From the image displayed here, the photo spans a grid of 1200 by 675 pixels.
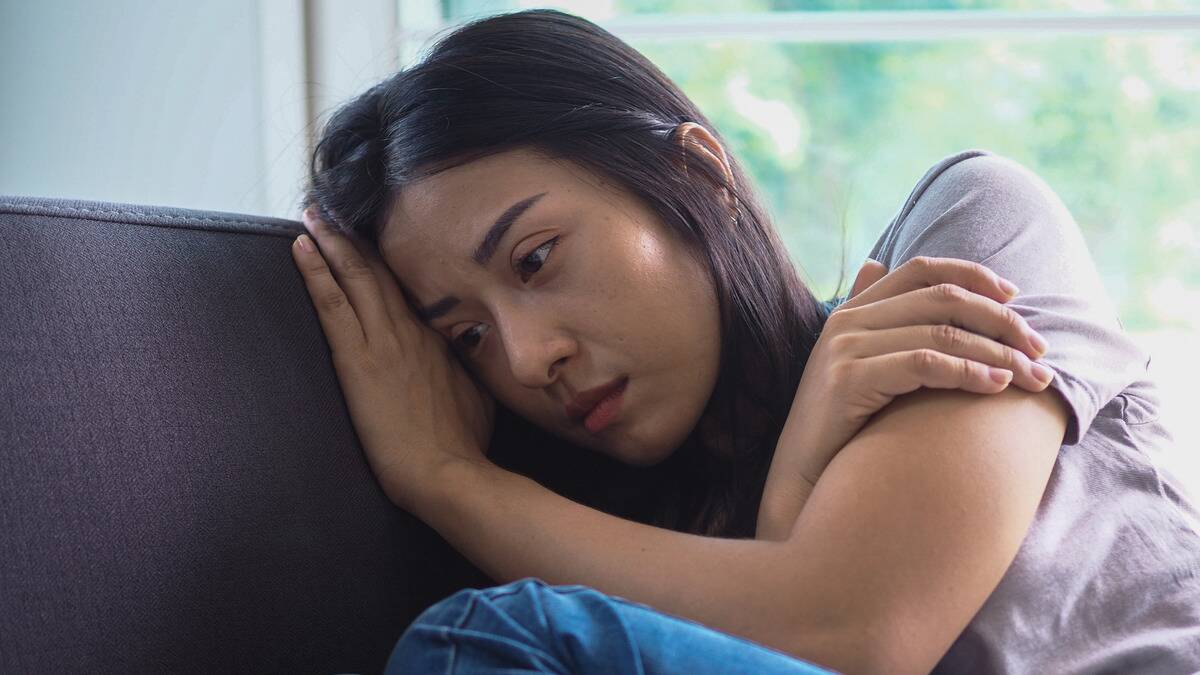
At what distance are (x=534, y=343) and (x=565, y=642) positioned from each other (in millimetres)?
470

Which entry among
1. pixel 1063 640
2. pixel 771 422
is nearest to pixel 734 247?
pixel 771 422

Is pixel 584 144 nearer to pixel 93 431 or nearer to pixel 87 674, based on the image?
pixel 93 431

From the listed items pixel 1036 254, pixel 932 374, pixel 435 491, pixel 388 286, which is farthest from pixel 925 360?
pixel 388 286

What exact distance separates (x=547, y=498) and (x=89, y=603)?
388 mm

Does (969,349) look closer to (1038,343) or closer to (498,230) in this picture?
(1038,343)

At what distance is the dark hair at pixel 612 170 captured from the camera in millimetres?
1069

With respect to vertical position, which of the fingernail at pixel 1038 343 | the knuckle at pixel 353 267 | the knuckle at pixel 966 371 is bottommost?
the knuckle at pixel 353 267

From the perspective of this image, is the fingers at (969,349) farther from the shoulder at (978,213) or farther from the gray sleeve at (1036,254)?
the shoulder at (978,213)

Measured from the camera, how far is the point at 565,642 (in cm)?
59

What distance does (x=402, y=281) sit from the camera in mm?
1134

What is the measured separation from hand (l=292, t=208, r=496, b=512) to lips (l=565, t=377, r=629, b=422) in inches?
4.3

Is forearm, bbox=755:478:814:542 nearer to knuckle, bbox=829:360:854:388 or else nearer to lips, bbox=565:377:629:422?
knuckle, bbox=829:360:854:388

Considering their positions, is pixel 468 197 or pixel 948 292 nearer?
pixel 948 292

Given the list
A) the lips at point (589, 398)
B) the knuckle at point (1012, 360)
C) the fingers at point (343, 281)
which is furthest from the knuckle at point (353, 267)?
the knuckle at point (1012, 360)
